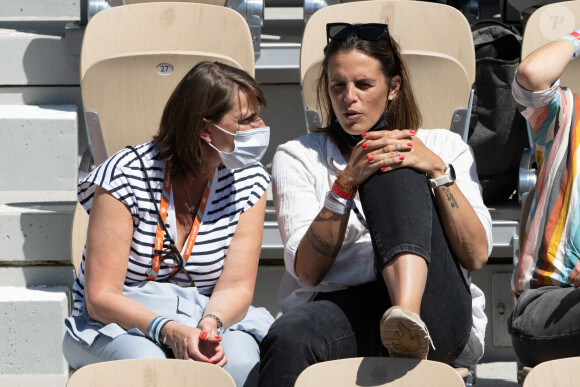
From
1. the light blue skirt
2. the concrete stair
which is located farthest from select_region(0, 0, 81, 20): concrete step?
the light blue skirt

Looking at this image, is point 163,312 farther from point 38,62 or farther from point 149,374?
point 38,62

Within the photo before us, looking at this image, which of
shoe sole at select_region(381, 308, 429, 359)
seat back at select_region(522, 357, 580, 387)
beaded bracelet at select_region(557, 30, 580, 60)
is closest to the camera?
seat back at select_region(522, 357, 580, 387)

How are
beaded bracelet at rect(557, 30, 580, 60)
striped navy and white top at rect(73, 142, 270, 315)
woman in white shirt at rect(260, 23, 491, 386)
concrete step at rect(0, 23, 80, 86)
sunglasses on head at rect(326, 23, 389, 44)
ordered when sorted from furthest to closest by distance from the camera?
concrete step at rect(0, 23, 80, 86) < beaded bracelet at rect(557, 30, 580, 60) < sunglasses on head at rect(326, 23, 389, 44) < striped navy and white top at rect(73, 142, 270, 315) < woman in white shirt at rect(260, 23, 491, 386)

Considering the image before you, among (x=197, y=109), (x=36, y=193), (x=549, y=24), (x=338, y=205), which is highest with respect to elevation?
(x=549, y=24)

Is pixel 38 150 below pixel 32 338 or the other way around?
the other way around

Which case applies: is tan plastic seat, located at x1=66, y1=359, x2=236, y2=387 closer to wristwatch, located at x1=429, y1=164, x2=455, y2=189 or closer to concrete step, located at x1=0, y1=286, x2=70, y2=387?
wristwatch, located at x1=429, y1=164, x2=455, y2=189

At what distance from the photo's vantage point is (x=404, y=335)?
1.67 m

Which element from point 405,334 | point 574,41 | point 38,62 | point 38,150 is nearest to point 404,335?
point 405,334

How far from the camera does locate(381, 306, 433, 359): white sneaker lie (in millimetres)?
1659

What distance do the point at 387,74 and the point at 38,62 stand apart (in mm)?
1574

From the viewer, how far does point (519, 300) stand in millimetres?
2133

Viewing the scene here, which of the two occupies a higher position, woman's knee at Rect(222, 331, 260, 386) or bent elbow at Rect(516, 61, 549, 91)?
bent elbow at Rect(516, 61, 549, 91)

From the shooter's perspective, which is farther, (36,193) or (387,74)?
(36,193)

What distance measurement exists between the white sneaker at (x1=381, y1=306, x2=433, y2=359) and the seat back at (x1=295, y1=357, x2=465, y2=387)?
0.06 metres
